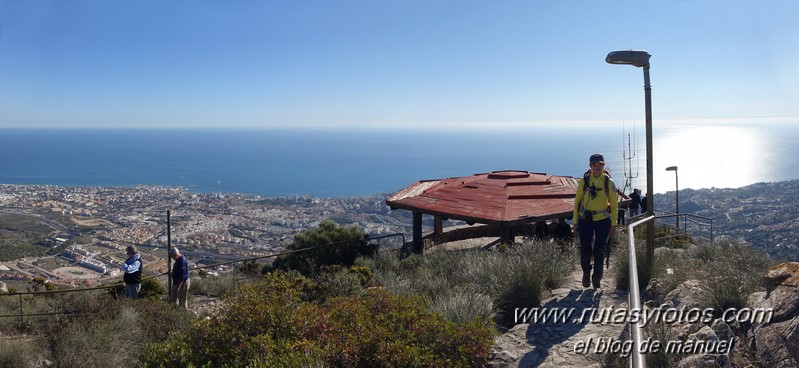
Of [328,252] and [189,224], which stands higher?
[328,252]

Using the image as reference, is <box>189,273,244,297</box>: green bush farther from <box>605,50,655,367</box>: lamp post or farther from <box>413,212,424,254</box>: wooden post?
<box>605,50,655,367</box>: lamp post

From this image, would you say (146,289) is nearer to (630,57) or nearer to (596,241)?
(596,241)

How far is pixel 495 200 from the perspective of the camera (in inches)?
419

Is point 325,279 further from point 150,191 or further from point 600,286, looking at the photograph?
point 150,191

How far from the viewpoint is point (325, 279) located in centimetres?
698

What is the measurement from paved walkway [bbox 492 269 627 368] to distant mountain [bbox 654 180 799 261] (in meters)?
8.31

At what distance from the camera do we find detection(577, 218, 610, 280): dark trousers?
566 centimetres

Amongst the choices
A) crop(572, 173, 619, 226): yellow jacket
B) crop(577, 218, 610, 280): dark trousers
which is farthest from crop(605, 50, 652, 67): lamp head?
crop(577, 218, 610, 280): dark trousers

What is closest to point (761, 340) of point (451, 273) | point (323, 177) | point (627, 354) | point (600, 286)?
point (627, 354)

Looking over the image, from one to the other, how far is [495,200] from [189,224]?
44346mm

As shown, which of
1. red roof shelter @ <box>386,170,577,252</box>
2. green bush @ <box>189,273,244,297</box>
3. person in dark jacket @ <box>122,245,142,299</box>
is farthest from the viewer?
green bush @ <box>189,273,244,297</box>

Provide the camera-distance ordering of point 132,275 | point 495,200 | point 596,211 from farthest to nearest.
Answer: point 495,200, point 132,275, point 596,211

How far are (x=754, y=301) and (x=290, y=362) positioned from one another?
364 cm

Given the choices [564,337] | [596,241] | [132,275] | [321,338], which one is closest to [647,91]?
[596,241]
